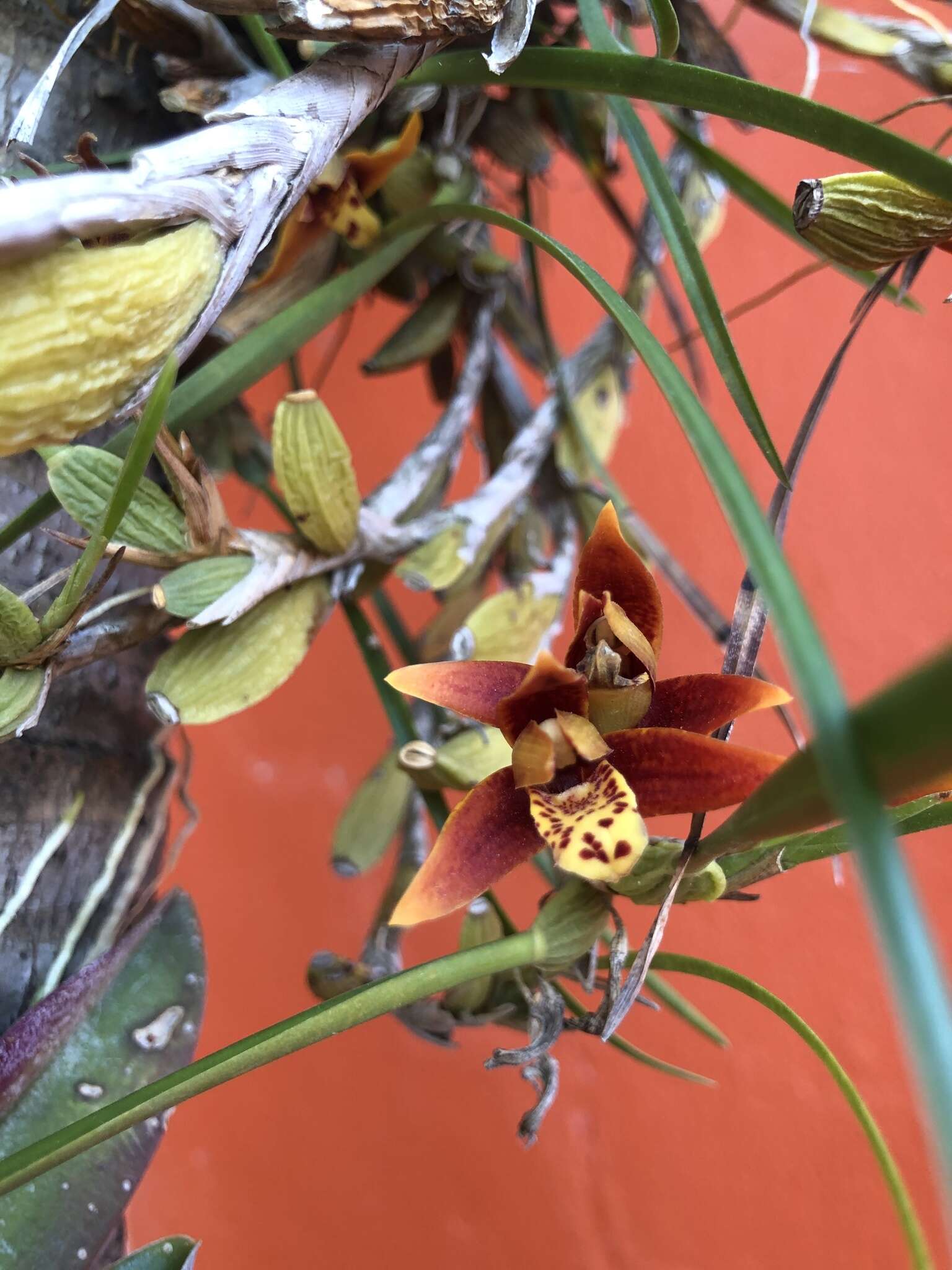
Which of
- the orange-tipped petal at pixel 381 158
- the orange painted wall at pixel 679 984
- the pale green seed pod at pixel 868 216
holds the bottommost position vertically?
the orange painted wall at pixel 679 984

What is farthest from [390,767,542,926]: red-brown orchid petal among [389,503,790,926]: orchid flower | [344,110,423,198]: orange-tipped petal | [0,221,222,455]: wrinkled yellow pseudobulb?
[344,110,423,198]: orange-tipped petal

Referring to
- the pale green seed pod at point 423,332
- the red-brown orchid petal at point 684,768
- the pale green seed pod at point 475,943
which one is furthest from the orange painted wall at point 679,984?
the red-brown orchid petal at point 684,768

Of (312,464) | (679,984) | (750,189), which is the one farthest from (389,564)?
(679,984)

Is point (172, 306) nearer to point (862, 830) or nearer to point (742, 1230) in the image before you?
point (862, 830)

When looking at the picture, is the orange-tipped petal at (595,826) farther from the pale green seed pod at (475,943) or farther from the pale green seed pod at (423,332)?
the pale green seed pod at (423,332)

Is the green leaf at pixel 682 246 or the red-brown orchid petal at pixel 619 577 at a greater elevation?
the green leaf at pixel 682 246

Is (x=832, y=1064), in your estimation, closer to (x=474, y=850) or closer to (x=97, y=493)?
(x=474, y=850)

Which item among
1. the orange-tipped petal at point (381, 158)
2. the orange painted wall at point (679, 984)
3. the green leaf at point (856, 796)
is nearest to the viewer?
the green leaf at point (856, 796)

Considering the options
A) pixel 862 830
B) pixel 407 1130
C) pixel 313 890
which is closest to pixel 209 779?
pixel 313 890
